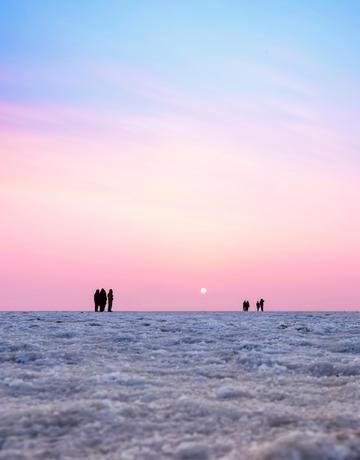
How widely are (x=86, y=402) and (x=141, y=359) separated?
3021 millimetres

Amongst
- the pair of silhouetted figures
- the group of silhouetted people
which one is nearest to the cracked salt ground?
the pair of silhouetted figures

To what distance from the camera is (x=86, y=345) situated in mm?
9172

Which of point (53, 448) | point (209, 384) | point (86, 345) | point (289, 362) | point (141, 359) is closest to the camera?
point (53, 448)

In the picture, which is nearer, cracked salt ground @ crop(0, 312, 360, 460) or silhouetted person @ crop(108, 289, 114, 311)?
cracked salt ground @ crop(0, 312, 360, 460)

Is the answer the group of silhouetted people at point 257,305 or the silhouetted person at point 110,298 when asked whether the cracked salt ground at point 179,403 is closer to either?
the silhouetted person at point 110,298

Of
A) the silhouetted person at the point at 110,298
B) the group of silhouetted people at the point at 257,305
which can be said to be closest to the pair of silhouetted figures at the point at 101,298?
the silhouetted person at the point at 110,298

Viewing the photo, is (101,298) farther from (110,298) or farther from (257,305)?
(257,305)

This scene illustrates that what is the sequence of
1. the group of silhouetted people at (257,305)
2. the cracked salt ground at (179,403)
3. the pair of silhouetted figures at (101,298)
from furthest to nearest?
1. the group of silhouetted people at (257,305)
2. the pair of silhouetted figures at (101,298)
3. the cracked salt ground at (179,403)

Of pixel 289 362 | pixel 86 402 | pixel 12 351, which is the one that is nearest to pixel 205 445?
pixel 86 402

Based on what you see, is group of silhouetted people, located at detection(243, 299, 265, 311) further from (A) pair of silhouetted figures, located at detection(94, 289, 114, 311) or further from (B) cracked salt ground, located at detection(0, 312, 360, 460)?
(B) cracked salt ground, located at detection(0, 312, 360, 460)

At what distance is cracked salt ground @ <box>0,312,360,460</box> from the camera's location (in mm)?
3525

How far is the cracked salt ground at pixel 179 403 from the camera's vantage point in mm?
3525

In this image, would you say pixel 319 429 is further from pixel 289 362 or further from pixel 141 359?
pixel 141 359

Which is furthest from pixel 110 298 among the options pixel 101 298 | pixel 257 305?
pixel 257 305
